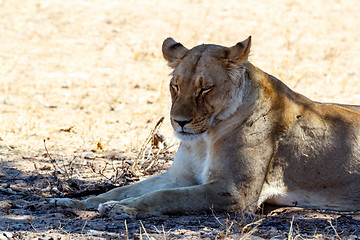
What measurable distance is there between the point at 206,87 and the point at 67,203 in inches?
52.9

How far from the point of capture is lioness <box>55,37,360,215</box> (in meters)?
3.93

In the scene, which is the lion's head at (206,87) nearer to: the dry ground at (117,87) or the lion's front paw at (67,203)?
the dry ground at (117,87)

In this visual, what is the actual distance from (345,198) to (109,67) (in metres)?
6.33

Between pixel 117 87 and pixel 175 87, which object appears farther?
pixel 117 87

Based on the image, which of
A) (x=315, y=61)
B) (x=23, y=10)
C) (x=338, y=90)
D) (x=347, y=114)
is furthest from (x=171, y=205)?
(x=23, y=10)

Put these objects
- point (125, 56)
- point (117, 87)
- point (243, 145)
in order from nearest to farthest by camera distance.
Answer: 1. point (243, 145)
2. point (117, 87)
3. point (125, 56)

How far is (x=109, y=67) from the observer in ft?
32.3

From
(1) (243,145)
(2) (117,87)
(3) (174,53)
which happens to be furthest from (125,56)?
(1) (243,145)

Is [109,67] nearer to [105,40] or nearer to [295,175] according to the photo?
[105,40]

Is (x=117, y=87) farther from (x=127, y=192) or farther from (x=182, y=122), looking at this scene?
(x=182, y=122)

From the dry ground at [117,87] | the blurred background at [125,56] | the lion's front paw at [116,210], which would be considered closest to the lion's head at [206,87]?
the dry ground at [117,87]

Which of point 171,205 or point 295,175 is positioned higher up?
point 295,175

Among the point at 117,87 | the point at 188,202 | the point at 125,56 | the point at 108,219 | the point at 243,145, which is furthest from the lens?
the point at 125,56

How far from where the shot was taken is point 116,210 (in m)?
3.84
